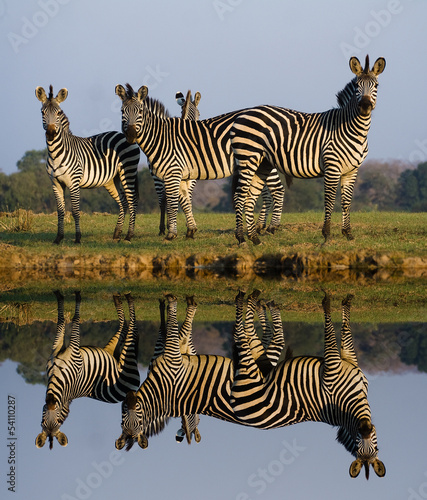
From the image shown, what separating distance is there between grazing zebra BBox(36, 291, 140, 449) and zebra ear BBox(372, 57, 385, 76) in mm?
6607

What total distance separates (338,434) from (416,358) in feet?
6.70

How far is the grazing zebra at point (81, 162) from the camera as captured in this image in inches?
587

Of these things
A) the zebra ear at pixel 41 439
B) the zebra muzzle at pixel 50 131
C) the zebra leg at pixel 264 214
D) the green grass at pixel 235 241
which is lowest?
the zebra ear at pixel 41 439

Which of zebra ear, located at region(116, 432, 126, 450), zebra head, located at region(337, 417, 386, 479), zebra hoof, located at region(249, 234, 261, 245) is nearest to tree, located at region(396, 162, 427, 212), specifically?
zebra hoof, located at region(249, 234, 261, 245)

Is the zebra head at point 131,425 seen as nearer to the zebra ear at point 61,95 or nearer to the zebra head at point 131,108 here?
the zebra head at point 131,108

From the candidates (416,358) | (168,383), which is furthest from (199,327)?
(416,358)

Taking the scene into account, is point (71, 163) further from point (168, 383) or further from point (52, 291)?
point (168, 383)

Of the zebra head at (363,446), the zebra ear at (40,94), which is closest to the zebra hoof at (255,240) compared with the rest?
the zebra ear at (40,94)

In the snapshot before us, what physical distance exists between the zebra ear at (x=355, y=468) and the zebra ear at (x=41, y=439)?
2289 mm

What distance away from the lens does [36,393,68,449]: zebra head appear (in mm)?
6168

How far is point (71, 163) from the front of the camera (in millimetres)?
15406

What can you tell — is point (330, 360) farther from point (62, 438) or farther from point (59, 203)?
point (59, 203)

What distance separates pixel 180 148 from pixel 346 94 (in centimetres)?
318

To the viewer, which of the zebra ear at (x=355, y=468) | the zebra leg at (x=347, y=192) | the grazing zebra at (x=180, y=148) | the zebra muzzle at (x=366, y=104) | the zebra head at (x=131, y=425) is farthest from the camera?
the grazing zebra at (x=180, y=148)
